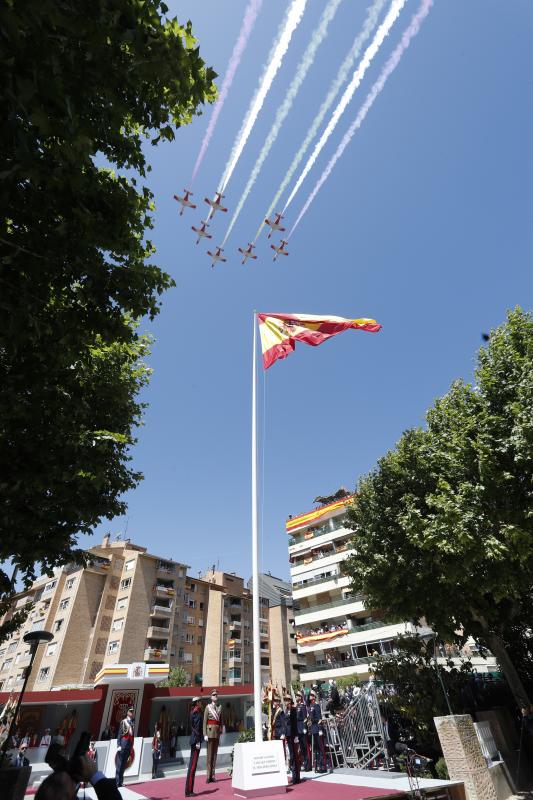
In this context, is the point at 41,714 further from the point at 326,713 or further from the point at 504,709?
the point at 504,709

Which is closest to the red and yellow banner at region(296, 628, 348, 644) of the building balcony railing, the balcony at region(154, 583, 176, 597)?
the building balcony railing

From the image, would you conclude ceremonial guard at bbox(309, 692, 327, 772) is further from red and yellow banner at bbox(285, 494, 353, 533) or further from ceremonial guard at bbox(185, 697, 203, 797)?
red and yellow banner at bbox(285, 494, 353, 533)

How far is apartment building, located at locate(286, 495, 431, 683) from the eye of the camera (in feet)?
119

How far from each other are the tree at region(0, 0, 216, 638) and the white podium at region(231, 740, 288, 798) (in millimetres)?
5650

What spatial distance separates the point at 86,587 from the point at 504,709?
146 ft

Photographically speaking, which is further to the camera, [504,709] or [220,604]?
[220,604]

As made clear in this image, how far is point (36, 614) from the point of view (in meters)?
50.0

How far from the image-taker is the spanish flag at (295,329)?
12242 millimetres

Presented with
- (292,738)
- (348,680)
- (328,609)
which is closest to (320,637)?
(328,609)

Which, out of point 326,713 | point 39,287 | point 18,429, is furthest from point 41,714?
point 39,287

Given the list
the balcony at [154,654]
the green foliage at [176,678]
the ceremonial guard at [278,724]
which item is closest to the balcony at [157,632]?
the balcony at [154,654]

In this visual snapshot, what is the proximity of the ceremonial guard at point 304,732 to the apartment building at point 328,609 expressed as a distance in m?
22.0

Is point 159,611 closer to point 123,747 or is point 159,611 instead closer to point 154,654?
point 154,654

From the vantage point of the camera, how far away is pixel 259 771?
861 cm
